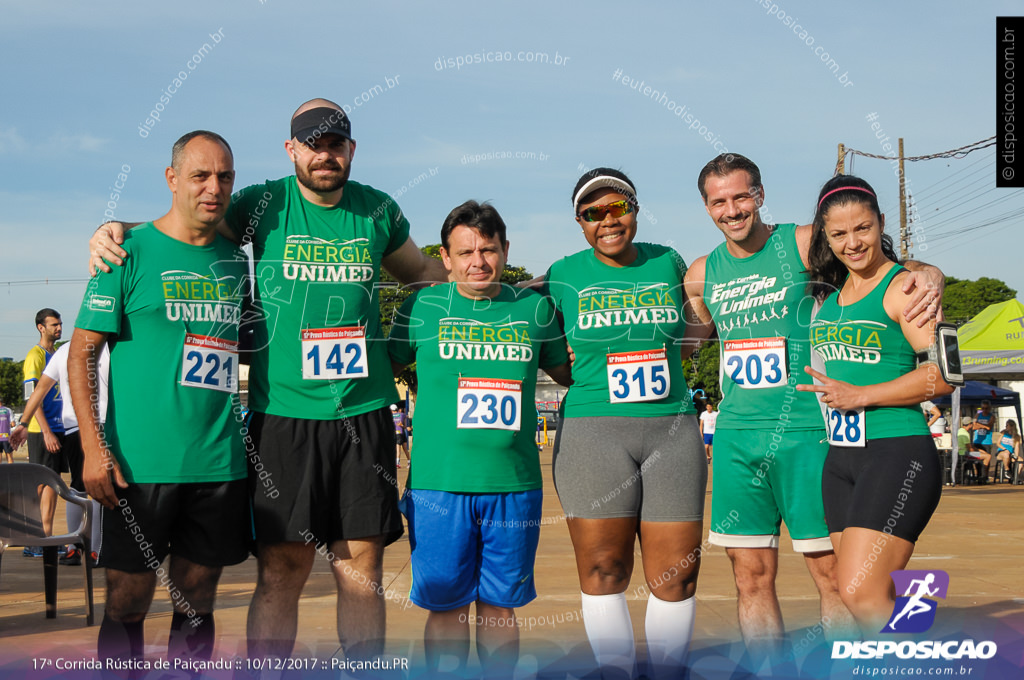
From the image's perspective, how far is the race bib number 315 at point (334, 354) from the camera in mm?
3682

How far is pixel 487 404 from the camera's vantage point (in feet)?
12.1

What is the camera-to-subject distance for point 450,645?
3.65m

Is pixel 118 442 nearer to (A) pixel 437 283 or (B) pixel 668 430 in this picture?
(A) pixel 437 283

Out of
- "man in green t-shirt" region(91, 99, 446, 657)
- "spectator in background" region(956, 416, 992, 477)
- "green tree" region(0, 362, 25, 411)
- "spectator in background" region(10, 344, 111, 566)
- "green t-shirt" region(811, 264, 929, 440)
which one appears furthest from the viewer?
"green tree" region(0, 362, 25, 411)

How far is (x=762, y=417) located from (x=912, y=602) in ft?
2.92

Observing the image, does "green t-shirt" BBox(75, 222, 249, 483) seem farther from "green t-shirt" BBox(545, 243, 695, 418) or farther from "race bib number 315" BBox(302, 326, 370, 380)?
"green t-shirt" BBox(545, 243, 695, 418)

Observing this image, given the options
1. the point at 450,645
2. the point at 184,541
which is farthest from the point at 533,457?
the point at 184,541

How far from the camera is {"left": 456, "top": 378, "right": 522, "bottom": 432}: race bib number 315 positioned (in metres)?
3.67

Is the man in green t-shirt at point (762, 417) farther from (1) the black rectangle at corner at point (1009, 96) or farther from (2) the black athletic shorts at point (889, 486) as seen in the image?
(1) the black rectangle at corner at point (1009, 96)

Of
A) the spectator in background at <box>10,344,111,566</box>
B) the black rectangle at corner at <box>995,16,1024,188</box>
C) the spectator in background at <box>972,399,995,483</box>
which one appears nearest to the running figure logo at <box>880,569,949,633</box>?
the black rectangle at corner at <box>995,16,1024,188</box>

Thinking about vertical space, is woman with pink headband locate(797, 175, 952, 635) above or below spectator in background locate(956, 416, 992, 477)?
above

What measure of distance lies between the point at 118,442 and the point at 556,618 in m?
2.94

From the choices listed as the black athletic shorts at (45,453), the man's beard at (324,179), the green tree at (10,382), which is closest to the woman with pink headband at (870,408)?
the man's beard at (324,179)

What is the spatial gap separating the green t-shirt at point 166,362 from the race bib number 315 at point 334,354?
319mm
